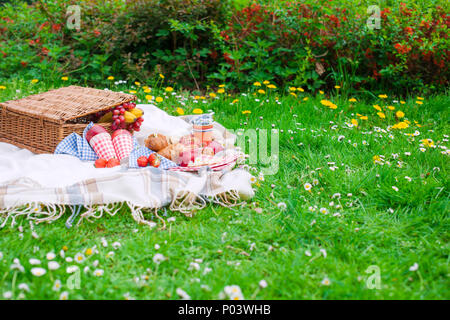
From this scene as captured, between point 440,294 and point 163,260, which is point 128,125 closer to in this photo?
point 163,260

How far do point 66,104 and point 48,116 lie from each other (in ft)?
0.80

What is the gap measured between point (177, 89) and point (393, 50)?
8.39 feet

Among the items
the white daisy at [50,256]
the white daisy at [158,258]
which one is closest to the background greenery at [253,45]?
the white daisy at [158,258]

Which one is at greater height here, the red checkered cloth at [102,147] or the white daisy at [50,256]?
the red checkered cloth at [102,147]

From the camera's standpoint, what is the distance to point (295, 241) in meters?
2.25

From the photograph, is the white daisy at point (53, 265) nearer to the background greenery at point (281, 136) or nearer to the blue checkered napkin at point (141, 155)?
the background greenery at point (281, 136)

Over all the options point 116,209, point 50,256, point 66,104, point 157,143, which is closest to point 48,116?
point 66,104

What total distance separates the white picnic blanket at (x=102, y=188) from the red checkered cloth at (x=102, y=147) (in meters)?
0.24

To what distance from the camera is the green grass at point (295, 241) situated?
6.18 feet

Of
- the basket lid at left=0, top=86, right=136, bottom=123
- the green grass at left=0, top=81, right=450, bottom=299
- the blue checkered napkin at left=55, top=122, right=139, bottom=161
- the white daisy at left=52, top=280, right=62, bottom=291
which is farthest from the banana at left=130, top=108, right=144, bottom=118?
the white daisy at left=52, top=280, right=62, bottom=291

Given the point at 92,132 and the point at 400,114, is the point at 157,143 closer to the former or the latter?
the point at 92,132
